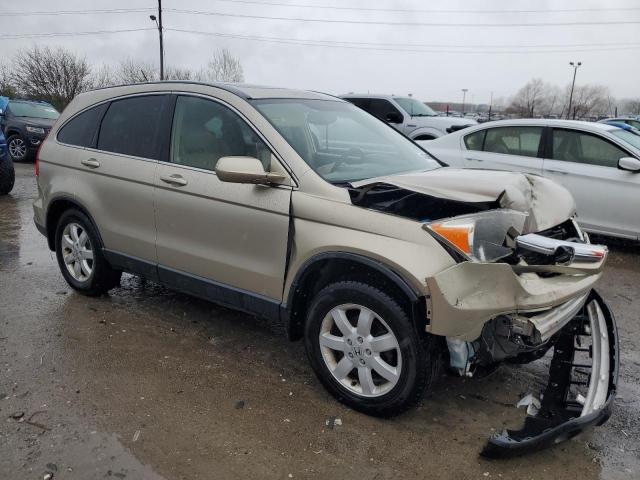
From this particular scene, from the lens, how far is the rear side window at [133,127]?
13.4 ft

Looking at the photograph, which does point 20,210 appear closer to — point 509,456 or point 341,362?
point 341,362

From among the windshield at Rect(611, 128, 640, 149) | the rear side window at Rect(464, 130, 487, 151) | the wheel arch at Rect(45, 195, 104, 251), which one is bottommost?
the wheel arch at Rect(45, 195, 104, 251)

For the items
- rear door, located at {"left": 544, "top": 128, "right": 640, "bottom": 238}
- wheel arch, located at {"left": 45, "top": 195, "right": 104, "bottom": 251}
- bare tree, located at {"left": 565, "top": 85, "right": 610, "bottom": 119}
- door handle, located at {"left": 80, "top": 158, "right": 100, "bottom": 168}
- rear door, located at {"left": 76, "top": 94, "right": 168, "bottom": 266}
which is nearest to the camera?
rear door, located at {"left": 76, "top": 94, "right": 168, "bottom": 266}

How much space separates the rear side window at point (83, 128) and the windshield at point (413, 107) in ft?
32.8

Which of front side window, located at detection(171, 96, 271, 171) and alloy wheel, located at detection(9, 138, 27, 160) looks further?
alloy wheel, located at detection(9, 138, 27, 160)

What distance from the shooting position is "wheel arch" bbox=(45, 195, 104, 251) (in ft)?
15.0

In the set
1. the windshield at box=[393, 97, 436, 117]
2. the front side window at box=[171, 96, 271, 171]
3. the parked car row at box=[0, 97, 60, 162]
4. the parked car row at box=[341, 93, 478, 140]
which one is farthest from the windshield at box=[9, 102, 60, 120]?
the front side window at box=[171, 96, 271, 171]

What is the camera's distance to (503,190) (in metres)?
2.84

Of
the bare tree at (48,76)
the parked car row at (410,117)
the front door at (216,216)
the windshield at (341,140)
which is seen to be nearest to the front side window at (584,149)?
the windshield at (341,140)

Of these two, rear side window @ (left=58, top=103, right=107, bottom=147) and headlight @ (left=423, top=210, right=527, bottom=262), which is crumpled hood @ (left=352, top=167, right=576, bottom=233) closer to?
headlight @ (left=423, top=210, right=527, bottom=262)

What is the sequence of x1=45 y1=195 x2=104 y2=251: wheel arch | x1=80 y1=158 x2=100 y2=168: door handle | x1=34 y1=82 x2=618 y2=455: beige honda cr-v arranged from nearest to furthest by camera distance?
x1=34 y1=82 x2=618 y2=455: beige honda cr-v → x1=80 y1=158 x2=100 y2=168: door handle → x1=45 y1=195 x2=104 y2=251: wheel arch

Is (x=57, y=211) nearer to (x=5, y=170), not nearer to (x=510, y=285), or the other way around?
(x=510, y=285)

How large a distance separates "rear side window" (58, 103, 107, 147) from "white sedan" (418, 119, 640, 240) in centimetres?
369

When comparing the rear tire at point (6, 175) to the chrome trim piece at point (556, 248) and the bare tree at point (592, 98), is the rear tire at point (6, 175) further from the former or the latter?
the bare tree at point (592, 98)
